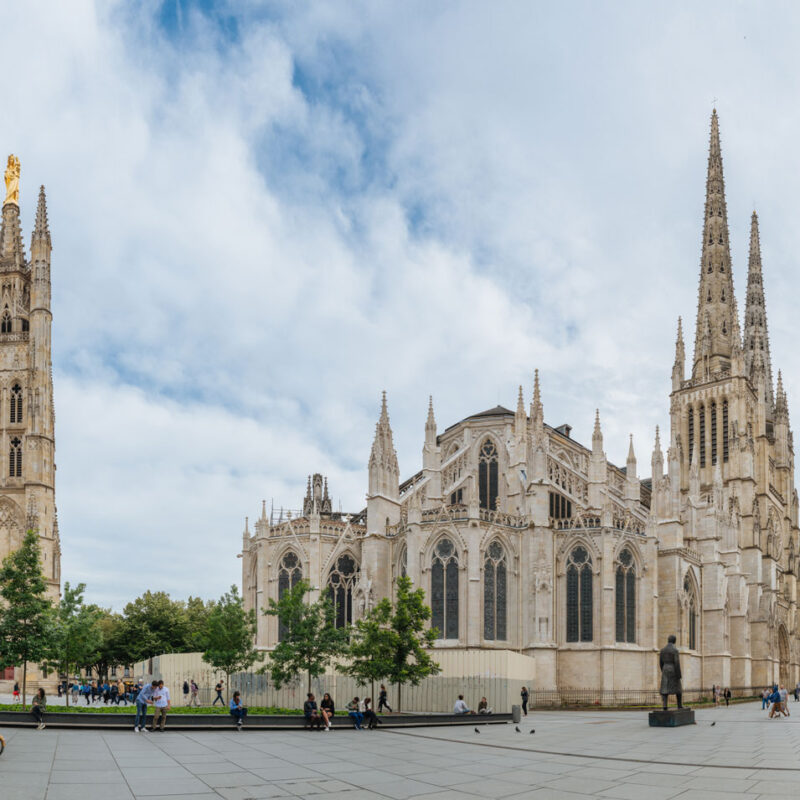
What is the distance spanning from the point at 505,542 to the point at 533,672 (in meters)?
6.69

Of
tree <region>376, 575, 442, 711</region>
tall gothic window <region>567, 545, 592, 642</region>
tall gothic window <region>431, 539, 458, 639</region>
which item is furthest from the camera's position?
tall gothic window <region>567, 545, 592, 642</region>

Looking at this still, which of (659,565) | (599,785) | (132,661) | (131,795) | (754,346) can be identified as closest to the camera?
(131,795)

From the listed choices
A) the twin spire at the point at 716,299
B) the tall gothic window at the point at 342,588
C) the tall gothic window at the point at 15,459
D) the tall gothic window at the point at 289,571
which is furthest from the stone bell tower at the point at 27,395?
the twin spire at the point at 716,299

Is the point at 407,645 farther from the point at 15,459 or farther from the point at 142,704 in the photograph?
the point at 15,459

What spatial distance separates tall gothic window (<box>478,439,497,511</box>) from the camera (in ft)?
176

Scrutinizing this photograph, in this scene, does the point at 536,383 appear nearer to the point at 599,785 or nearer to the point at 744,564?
the point at 744,564

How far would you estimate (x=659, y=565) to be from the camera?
5097cm

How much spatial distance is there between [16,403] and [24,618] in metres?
42.9

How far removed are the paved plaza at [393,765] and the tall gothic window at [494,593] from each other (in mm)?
21339

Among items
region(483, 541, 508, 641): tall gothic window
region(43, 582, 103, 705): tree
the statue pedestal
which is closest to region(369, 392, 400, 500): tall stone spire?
region(483, 541, 508, 641): tall gothic window

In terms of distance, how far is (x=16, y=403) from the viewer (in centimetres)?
6700

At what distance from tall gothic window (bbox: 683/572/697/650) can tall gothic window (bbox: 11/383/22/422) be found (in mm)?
49109

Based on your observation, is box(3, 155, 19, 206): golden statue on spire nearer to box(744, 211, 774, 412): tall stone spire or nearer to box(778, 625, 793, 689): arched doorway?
box(744, 211, 774, 412): tall stone spire

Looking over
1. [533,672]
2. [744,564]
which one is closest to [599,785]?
[533,672]
